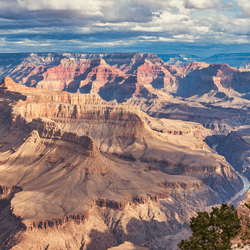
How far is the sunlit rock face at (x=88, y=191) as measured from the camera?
103438 mm

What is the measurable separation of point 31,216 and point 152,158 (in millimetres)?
86989

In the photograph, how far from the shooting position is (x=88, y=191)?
123375mm

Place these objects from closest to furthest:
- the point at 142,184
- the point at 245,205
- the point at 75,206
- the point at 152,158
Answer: the point at 245,205
the point at 75,206
the point at 142,184
the point at 152,158

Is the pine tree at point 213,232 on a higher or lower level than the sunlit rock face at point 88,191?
higher

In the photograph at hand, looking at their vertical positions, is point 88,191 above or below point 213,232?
below

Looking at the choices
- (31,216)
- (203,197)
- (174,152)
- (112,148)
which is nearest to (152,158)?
(174,152)

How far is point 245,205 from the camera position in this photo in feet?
159

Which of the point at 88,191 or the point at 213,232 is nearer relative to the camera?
the point at 213,232

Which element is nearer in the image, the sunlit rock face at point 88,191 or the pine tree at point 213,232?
the pine tree at point 213,232

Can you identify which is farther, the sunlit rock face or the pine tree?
the sunlit rock face

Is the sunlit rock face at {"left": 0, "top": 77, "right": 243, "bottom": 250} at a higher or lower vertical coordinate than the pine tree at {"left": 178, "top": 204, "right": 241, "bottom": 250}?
lower

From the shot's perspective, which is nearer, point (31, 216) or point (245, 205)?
point (245, 205)

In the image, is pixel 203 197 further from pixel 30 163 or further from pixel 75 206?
pixel 30 163

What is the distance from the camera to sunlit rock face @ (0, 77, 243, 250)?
103 meters
